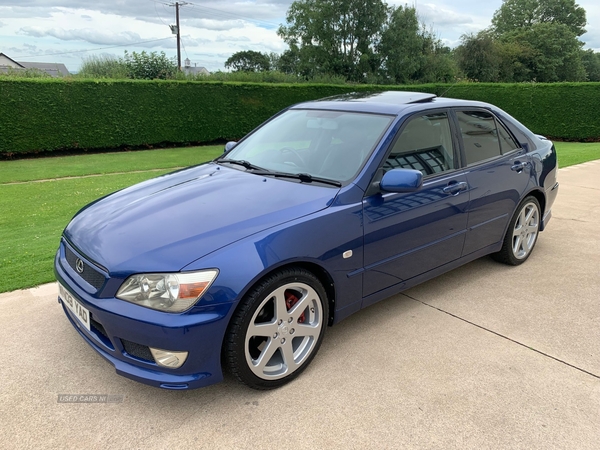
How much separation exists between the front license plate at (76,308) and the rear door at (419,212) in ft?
5.54

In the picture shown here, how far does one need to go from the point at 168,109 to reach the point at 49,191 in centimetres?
897

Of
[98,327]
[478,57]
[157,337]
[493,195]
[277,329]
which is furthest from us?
[478,57]

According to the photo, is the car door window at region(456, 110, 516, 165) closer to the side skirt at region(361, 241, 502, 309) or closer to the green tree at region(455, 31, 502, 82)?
the side skirt at region(361, 241, 502, 309)

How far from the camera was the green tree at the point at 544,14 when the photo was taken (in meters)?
64.7

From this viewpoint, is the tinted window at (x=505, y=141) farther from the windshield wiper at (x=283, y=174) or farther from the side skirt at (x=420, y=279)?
the windshield wiper at (x=283, y=174)

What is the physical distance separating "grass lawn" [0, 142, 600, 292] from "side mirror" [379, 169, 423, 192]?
3.13 m

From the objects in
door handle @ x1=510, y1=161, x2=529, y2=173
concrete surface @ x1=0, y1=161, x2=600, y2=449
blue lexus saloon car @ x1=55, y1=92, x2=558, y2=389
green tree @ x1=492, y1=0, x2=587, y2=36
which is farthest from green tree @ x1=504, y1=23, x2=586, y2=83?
concrete surface @ x1=0, y1=161, x2=600, y2=449

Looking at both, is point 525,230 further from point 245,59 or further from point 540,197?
point 245,59

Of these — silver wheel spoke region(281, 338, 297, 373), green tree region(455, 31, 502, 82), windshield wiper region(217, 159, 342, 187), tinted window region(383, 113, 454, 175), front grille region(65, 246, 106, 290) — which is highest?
green tree region(455, 31, 502, 82)

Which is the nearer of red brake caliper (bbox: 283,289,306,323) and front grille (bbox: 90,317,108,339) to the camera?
front grille (bbox: 90,317,108,339)

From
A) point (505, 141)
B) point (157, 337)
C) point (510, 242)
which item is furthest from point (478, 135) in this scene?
point (157, 337)

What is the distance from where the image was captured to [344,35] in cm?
3912

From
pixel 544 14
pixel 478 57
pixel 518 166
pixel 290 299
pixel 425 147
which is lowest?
pixel 290 299

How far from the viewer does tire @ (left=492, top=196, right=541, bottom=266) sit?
436 centimetres
